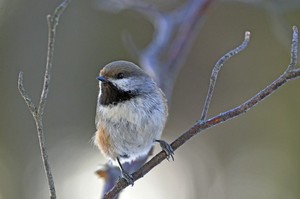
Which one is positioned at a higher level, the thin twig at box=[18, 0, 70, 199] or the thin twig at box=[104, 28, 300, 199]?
the thin twig at box=[18, 0, 70, 199]

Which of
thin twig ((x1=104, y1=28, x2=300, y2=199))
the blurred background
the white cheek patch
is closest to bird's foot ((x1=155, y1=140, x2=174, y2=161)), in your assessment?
thin twig ((x1=104, y1=28, x2=300, y2=199))

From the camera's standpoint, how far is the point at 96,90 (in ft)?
19.2

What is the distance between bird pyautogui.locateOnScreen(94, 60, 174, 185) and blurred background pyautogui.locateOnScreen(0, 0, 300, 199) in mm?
3215

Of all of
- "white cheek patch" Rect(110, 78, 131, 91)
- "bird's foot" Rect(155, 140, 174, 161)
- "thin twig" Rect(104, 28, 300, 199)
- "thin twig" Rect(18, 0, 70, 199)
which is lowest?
"thin twig" Rect(104, 28, 300, 199)

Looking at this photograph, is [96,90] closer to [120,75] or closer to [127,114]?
[120,75]

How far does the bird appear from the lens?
257cm

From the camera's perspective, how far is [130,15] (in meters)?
6.20

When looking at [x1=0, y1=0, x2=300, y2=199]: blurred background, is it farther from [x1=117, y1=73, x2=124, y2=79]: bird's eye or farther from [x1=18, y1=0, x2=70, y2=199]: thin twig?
[x1=18, y1=0, x2=70, y2=199]: thin twig

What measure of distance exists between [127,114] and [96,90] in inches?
131

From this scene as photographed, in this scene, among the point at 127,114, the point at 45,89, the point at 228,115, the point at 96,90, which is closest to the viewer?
the point at 45,89

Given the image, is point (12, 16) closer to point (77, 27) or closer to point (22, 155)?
point (77, 27)

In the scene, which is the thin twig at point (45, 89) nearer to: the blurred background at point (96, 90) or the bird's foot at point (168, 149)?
the bird's foot at point (168, 149)

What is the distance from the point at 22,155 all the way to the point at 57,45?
134 centimetres

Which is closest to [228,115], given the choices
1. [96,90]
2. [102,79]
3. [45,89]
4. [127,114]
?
[45,89]
